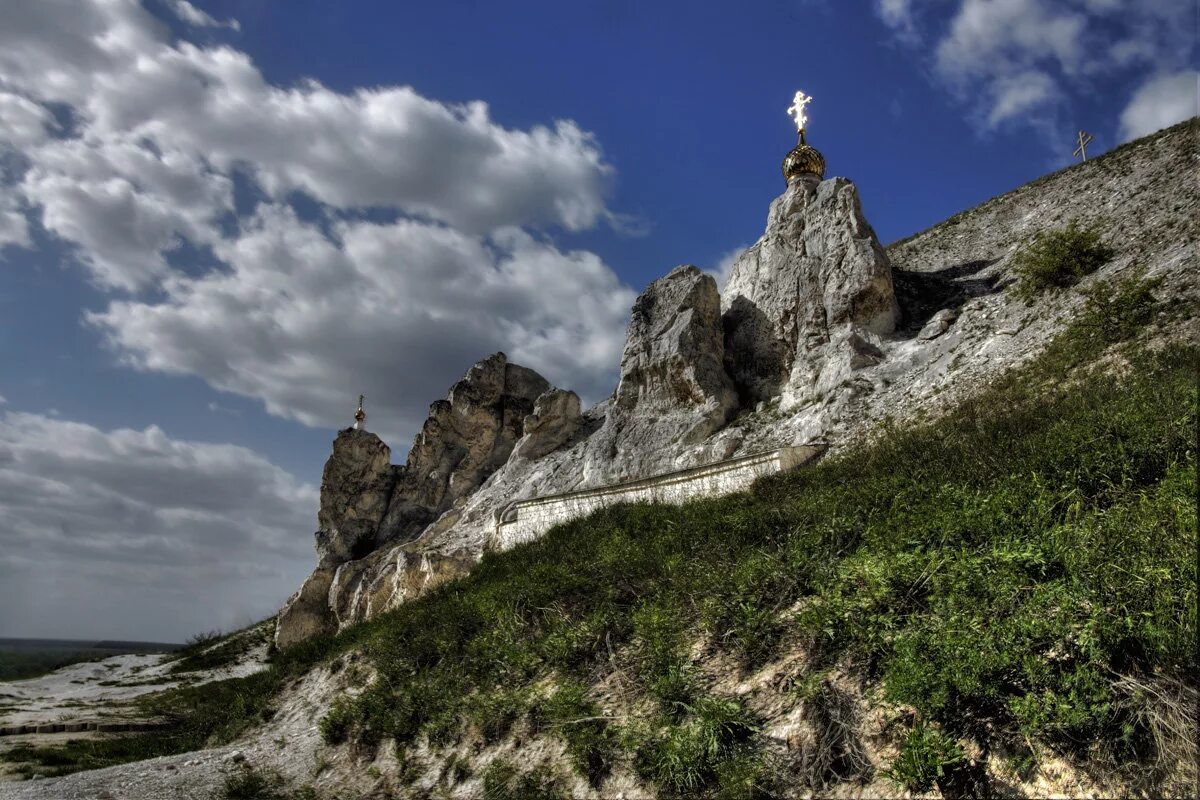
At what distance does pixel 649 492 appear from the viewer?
1513 centimetres

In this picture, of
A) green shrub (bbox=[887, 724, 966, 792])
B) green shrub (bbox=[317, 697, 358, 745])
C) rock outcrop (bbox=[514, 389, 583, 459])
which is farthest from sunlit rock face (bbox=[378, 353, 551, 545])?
green shrub (bbox=[887, 724, 966, 792])

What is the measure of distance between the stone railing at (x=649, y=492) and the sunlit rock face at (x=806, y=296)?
15.2ft

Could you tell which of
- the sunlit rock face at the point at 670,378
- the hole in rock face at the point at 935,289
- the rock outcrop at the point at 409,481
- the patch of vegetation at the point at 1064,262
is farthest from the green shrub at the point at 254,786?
the patch of vegetation at the point at 1064,262

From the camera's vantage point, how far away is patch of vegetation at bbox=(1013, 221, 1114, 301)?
47.9 ft

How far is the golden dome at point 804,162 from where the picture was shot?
25734 mm

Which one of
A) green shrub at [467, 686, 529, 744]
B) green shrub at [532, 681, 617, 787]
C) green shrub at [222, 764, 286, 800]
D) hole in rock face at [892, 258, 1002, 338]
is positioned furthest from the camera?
hole in rock face at [892, 258, 1002, 338]

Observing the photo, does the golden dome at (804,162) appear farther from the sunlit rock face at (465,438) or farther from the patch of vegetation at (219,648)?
the patch of vegetation at (219,648)

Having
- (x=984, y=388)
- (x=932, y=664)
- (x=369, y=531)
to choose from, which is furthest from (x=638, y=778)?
(x=369, y=531)

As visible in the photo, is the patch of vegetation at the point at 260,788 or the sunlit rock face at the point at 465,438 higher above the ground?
the sunlit rock face at the point at 465,438

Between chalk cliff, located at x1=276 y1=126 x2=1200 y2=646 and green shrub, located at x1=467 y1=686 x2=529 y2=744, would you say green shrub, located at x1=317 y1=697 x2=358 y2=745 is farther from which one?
chalk cliff, located at x1=276 y1=126 x2=1200 y2=646

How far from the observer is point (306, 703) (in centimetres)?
1277

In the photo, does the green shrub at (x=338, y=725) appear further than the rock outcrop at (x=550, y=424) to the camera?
No

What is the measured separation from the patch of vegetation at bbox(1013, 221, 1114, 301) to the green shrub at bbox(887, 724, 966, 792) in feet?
44.5

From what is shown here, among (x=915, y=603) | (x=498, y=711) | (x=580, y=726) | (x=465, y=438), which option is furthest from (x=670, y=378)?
(x=915, y=603)
